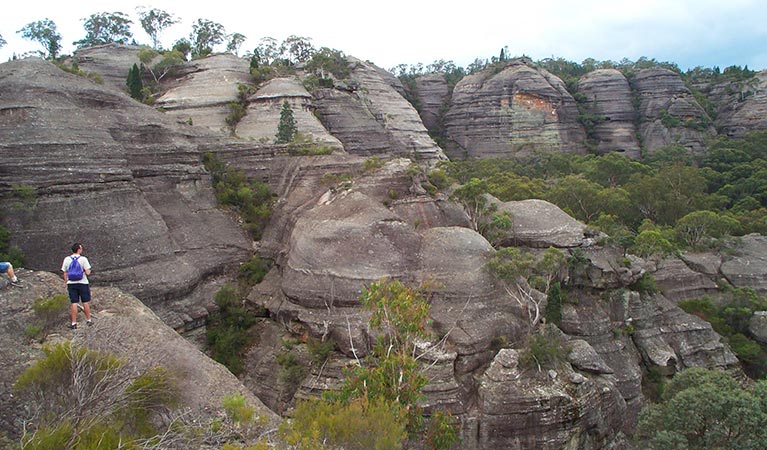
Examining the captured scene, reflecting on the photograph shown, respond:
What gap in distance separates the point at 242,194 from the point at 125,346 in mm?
13666

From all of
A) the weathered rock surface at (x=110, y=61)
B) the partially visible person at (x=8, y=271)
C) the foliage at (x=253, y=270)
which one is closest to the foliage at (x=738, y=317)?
the foliage at (x=253, y=270)

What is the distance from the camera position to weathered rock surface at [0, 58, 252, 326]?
682 inches

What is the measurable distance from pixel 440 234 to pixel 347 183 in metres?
5.74

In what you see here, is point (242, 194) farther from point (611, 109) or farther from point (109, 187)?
point (611, 109)

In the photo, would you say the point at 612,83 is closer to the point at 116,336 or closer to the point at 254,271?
the point at 254,271

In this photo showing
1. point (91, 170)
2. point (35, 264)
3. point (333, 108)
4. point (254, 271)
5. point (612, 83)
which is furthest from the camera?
point (612, 83)

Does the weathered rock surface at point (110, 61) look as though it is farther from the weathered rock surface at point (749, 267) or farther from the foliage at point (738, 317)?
the weathered rock surface at point (749, 267)

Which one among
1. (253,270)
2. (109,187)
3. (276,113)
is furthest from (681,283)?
Answer: (109,187)

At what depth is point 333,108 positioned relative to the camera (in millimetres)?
42719

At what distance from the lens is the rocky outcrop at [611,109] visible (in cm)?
6650

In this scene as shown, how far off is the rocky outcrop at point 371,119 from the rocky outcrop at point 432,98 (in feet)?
50.1

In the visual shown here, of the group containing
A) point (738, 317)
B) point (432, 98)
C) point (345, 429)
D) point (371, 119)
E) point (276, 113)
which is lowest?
point (738, 317)

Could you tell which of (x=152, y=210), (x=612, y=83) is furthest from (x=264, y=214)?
(x=612, y=83)

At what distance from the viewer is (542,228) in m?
24.8
